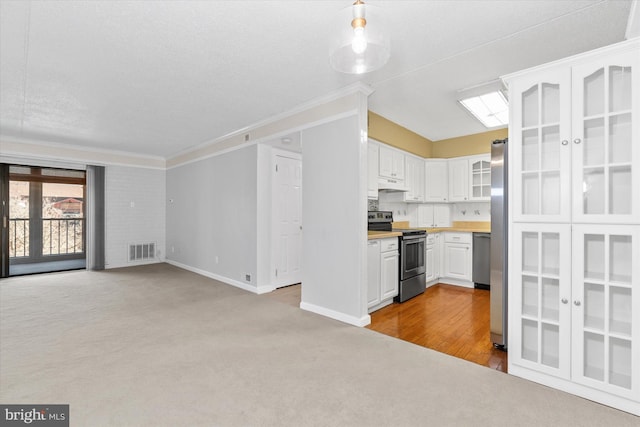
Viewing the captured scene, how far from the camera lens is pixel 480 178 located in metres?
5.15

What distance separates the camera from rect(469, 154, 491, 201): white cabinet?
5.09m

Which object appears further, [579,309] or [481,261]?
[481,261]

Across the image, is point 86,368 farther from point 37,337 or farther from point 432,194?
point 432,194

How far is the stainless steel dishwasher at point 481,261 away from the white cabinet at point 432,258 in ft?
1.77

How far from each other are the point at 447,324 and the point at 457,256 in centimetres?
198

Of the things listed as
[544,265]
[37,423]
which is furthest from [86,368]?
[544,265]

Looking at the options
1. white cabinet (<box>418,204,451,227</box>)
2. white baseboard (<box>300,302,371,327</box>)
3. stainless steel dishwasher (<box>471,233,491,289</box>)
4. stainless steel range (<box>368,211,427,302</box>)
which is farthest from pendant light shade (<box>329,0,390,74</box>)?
white cabinet (<box>418,204,451,227</box>)

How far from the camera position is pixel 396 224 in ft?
17.7

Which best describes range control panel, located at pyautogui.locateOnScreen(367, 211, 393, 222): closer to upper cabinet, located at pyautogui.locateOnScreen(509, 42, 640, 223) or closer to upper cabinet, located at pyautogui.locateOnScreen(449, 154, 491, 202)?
upper cabinet, located at pyautogui.locateOnScreen(449, 154, 491, 202)

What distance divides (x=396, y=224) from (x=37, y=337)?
4911mm

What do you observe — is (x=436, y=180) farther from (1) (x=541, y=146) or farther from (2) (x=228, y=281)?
(2) (x=228, y=281)

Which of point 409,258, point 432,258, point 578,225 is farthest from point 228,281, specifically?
point 578,225

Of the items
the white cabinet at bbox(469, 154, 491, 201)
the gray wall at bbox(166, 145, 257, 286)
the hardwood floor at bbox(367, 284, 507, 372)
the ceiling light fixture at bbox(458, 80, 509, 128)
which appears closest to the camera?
the hardwood floor at bbox(367, 284, 507, 372)

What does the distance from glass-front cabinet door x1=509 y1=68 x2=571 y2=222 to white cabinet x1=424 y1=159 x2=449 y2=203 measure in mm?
3318
